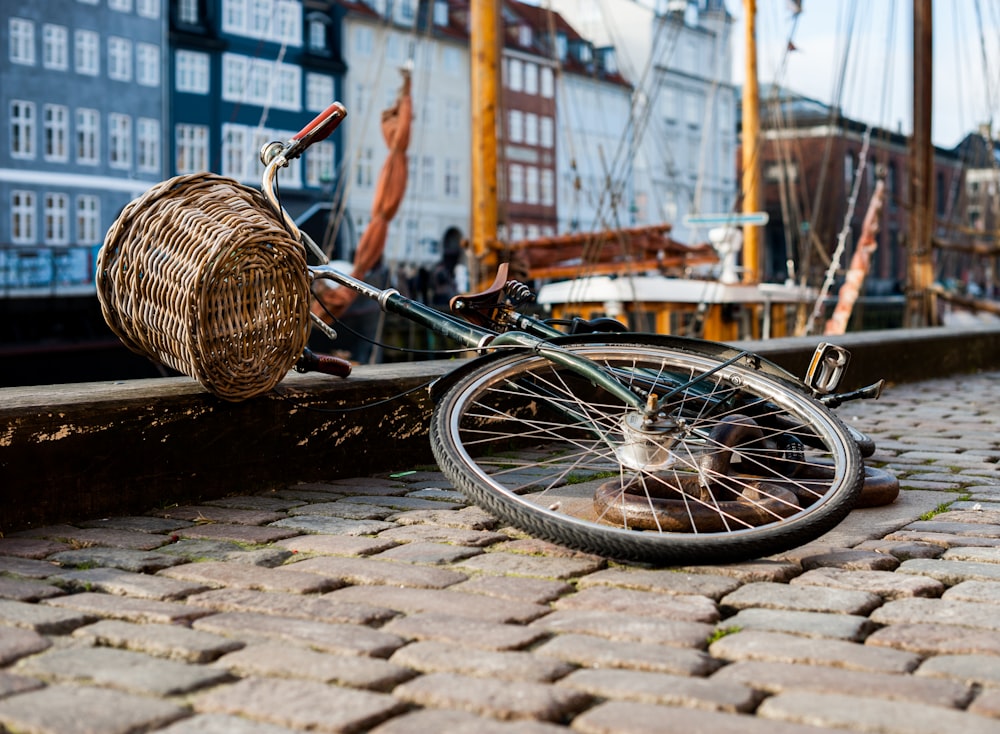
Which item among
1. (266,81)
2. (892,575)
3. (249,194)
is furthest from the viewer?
(266,81)

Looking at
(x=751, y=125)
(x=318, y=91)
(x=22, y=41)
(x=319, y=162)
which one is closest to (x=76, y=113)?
(x=22, y=41)

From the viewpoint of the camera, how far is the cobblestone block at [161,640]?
2.43m

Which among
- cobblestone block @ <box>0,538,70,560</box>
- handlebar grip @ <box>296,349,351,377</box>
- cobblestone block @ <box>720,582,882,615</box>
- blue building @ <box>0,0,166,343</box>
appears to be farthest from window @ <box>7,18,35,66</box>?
cobblestone block @ <box>720,582,882,615</box>

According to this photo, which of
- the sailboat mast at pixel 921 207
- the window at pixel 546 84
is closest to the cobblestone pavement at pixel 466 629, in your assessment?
the sailboat mast at pixel 921 207

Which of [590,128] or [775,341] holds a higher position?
[590,128]

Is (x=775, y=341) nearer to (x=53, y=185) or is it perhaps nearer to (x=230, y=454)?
(x=230, y=454)

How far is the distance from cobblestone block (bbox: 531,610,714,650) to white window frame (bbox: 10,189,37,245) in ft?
122

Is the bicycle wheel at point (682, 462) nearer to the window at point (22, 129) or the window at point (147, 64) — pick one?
the window at point (22, 129)

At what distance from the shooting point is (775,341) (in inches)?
320

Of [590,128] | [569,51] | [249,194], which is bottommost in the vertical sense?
[249,194]

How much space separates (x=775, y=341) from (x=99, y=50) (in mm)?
34939

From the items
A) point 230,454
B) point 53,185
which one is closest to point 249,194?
point 230,454

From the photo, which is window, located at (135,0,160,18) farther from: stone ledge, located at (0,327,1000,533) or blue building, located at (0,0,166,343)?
stone ledge, located at (0,327,1000,533)

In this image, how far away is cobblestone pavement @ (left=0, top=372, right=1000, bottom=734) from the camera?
210 cm
